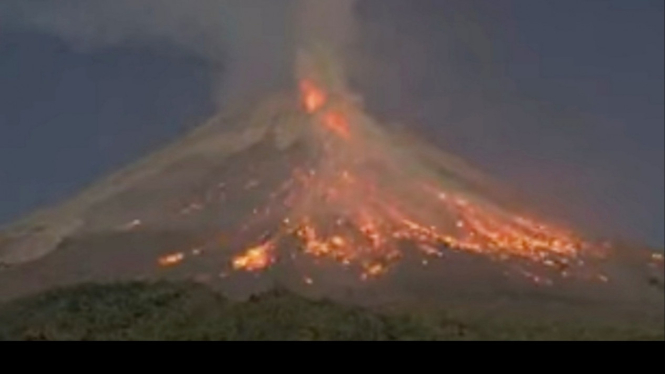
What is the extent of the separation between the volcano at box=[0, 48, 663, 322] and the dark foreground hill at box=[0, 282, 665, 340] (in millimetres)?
9143

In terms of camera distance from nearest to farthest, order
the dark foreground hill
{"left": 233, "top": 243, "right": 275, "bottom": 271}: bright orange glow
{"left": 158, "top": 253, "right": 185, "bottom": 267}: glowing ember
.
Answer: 1. the dark foreground hill
2. {"left": 233, "top": 243, "right": 275, "bottom": 271}: bright orange glow
3. {"left": 158, "top": 253, "right": 185, "bottom": 267}: glowing ember

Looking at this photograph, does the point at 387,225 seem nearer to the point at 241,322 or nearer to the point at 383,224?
the point at 383,224

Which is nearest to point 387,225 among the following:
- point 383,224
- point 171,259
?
point 383,224

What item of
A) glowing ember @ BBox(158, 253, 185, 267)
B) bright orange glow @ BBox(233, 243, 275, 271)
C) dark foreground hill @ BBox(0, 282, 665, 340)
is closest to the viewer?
dark foreground hill @ BBox(0, 282, 665, 340)

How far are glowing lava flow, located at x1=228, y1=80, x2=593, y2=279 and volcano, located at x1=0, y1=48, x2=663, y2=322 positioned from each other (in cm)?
26

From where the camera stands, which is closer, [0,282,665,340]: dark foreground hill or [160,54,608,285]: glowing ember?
[0,282,665,340]: dark foreground hill

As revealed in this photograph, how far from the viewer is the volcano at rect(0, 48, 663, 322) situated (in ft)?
463

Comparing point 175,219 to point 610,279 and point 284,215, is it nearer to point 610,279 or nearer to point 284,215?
point 284,215

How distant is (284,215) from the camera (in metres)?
157

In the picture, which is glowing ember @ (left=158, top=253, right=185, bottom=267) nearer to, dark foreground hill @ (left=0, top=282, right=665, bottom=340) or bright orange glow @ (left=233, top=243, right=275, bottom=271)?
bright orange glow @ (left=233, top=243, right=275, bottom=271)

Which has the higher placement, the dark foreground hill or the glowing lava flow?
the glowing lava flow

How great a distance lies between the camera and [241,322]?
366ft

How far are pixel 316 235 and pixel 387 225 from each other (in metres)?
10.0

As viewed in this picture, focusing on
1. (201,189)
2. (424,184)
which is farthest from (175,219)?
(424,184)
